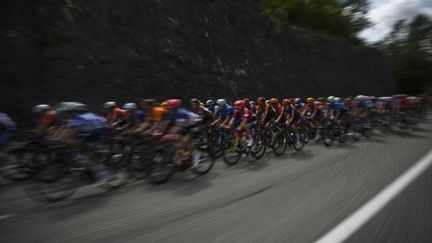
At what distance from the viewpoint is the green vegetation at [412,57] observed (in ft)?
193

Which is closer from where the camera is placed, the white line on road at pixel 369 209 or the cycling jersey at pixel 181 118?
the white line on road at pixel 369 209

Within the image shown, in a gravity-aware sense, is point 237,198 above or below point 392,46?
below

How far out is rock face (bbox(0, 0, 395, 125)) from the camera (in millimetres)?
11688

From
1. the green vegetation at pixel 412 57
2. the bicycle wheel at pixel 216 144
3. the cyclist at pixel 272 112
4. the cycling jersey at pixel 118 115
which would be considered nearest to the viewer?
the cycling jersey at pixel 118 115

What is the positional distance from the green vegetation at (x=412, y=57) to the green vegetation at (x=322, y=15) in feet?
42.6

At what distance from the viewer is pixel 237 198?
6.25 meters

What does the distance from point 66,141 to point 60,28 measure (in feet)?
26.1

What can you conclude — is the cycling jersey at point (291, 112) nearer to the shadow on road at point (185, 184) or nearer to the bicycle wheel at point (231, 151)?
the bicycle wheel at point (231, 151)

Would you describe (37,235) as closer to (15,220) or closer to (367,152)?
(15,220)

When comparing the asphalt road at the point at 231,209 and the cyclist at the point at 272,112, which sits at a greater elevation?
the cyclist at the point at 272,112

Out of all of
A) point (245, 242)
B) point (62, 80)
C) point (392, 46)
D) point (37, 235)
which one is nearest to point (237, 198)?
point (245, 242)

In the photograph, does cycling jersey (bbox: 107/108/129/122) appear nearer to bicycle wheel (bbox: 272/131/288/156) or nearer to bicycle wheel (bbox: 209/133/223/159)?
bicycle wheel (bbox: 209/133/223/159)

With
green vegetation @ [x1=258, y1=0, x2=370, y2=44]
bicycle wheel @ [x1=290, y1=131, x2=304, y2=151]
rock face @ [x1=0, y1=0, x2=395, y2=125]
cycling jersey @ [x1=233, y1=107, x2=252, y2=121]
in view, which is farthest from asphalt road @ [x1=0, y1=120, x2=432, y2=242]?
green vegetation @ [x1=258, y1=0, x2=370, y2=44]

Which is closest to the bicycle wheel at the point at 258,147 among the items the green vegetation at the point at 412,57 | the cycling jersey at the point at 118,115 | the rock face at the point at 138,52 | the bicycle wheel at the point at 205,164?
the bicycle wheel at the point at 205,164
